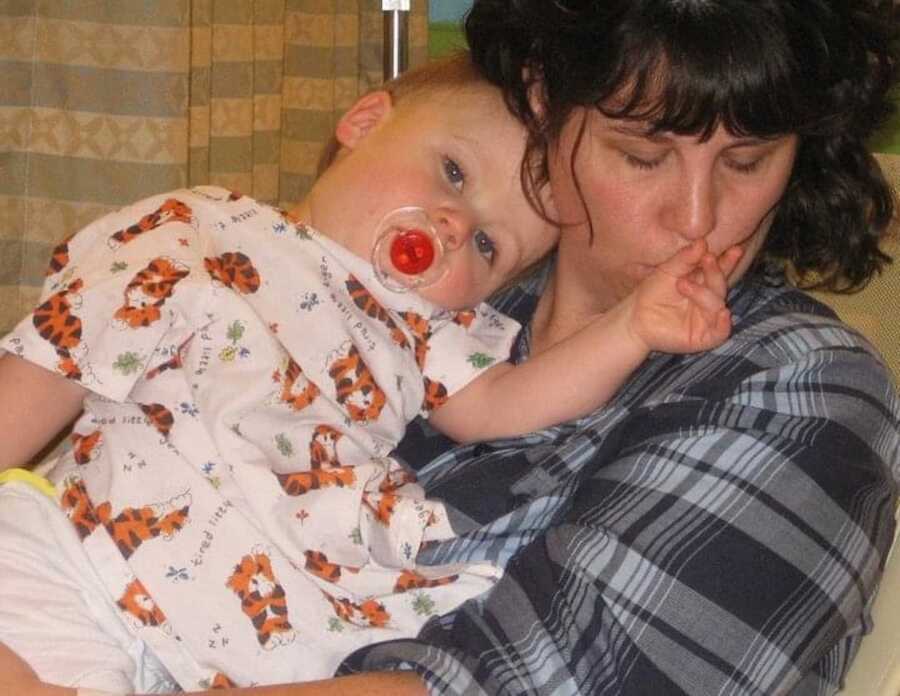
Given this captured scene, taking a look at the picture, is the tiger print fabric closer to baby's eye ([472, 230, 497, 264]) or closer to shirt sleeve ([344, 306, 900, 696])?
shirt sleeve ([344, 306, 900, 696])

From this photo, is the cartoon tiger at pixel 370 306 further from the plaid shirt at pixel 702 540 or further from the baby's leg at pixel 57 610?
the baby's leg at pixel 57 610

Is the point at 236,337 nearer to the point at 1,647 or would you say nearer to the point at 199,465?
the point at 199,465

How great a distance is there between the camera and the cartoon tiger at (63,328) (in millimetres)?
1130

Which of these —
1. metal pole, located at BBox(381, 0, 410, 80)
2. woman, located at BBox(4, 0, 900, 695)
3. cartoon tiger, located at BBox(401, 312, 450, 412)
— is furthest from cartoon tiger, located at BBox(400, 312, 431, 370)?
metal pole, located at BBox(381, 0, 410, 80)

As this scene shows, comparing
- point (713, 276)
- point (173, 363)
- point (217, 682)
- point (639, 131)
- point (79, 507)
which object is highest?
point (639, 131)

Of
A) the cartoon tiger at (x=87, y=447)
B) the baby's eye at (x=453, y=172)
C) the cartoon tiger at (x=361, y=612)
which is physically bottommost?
the cartoon tiger at (x=361, y=612)

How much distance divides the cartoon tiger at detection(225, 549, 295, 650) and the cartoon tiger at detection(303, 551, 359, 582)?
0.04 m

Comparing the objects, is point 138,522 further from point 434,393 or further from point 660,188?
point 660,188

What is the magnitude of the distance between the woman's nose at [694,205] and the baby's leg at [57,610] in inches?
23.8

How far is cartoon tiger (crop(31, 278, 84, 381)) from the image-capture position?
3.71 ft

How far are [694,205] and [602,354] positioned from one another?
0.16m

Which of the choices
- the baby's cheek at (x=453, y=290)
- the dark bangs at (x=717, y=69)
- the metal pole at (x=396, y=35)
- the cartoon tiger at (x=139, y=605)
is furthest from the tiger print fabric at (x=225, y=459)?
the metal pole at (x=396, y=35)

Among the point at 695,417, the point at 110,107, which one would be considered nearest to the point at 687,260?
the point at 695,417

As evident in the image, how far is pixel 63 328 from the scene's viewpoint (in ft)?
3.72
